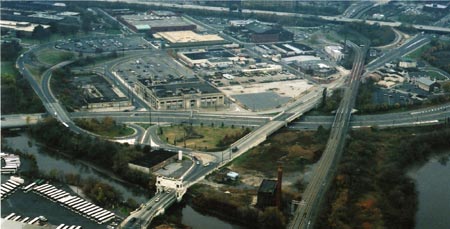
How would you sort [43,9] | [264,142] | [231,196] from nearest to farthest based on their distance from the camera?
[231,196]
[264,142]
[43,9]

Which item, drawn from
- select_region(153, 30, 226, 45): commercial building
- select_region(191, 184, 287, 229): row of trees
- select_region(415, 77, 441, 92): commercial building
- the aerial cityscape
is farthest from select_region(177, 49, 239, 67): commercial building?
select_region(191, 184, 287, 229): row of trees

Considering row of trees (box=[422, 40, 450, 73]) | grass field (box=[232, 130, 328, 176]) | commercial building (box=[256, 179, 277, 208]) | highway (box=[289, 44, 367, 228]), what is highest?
commercial building (box=[256, 179, 277, 208])

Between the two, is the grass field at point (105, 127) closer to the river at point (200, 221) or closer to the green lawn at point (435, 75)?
the river at point (200, 221)

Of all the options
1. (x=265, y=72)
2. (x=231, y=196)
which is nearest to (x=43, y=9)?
(x=265, y=72)

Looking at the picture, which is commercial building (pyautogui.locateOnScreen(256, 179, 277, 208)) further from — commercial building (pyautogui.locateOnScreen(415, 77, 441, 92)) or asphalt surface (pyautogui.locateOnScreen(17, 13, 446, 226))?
commercial building (pyautogui.locateOnScreen(415, 77, 441, 92))

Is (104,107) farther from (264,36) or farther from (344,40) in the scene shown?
(344,40)

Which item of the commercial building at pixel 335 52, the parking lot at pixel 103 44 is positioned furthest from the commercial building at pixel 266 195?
the parking lot at pixel 103 44
